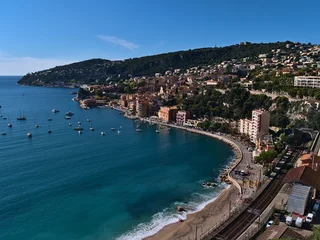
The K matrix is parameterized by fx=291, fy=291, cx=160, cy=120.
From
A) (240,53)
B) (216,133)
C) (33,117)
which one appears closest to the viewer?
(216,133)

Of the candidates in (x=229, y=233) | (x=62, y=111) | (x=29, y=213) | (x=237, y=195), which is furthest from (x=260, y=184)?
(x=62, y=111)

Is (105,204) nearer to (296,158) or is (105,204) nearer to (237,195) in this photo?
(237,195)

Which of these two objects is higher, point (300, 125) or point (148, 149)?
point (300, 125)

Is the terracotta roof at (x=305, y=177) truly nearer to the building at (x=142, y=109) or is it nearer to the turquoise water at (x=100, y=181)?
the turquoise water at (x=100, y=181)

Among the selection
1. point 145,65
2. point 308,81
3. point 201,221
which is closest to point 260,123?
point 308,81

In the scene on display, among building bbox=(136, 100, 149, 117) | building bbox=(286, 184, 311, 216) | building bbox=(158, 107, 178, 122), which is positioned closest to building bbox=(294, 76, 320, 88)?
building bbox=(158, 107, 178, 122)

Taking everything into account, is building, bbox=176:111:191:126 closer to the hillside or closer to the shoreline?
the shoreline

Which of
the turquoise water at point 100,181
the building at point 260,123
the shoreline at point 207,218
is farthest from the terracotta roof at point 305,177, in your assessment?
the building at point 260,123
